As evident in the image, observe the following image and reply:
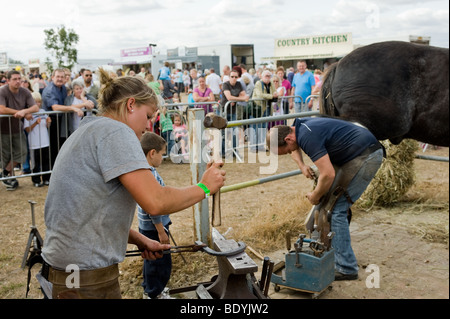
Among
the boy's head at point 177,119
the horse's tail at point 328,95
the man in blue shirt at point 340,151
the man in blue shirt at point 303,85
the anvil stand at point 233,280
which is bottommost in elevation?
the anvil stand at point 233,280

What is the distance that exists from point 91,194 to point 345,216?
2412 mm

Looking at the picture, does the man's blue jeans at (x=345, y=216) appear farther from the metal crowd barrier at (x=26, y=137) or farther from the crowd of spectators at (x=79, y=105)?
the metal crowd barrier at (x=26, y=137)

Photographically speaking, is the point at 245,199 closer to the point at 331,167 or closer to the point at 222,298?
the point at 331,167

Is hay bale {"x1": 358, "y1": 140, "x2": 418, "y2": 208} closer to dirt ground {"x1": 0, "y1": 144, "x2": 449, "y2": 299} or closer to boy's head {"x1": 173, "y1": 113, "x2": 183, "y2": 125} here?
dirt ground {"x1": 0, "y1": 144, "x2": 449, "y2": 299}

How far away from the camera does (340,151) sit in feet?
11.7

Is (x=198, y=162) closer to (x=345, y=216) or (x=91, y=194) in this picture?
(x=345, y=216)

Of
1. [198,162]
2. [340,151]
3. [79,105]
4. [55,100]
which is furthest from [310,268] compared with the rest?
[55,100]

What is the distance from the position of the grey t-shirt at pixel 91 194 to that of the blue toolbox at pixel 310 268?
1762 millimetres

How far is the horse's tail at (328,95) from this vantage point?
14.4ft

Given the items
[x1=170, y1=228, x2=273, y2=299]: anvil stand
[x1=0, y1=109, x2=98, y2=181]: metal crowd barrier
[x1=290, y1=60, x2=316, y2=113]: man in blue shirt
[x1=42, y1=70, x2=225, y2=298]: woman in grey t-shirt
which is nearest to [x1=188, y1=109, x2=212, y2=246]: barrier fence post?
[x1=170, y1=228, x2=273, y2=299]: anvil stand

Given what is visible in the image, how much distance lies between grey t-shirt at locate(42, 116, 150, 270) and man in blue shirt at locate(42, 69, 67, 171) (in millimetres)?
5413

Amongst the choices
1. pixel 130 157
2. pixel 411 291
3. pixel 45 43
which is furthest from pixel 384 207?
pixel 45 43

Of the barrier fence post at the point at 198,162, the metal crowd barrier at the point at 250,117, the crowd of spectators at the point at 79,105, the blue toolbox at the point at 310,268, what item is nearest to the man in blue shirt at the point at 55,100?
the crowd of spectators at the point at 79,105
